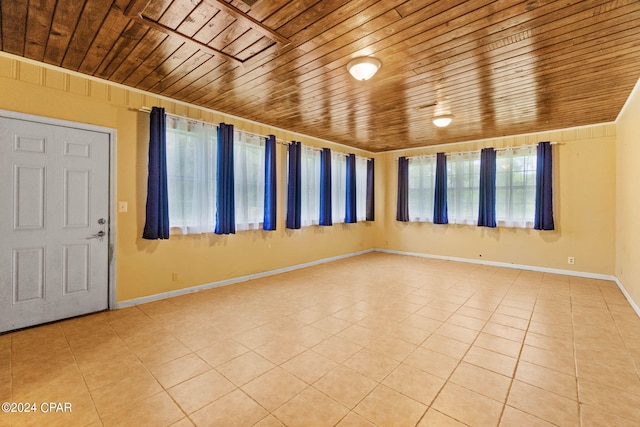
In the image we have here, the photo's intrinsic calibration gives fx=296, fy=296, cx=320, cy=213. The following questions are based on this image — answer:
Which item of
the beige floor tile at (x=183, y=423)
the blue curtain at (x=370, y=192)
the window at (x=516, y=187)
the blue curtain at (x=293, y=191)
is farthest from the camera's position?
the blue curtain at (x=370, y=192)

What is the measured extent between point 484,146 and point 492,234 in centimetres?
187

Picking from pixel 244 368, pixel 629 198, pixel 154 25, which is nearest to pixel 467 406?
pixel 244 368

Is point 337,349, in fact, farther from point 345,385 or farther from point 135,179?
point 135,179

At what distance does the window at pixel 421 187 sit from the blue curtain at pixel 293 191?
3.15 meters

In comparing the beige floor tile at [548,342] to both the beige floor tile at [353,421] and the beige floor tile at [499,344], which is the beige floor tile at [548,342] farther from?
the beige floor tile at [353,421]

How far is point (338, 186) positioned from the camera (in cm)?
676

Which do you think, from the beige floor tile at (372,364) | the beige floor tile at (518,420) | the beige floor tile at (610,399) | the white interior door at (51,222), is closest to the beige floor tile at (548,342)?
the beige floor tile at (610,399)

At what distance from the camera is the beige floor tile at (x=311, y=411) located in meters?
1.79

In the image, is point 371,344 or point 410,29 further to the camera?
point 371,344

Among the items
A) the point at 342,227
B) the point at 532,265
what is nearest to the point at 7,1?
the point at 342,227

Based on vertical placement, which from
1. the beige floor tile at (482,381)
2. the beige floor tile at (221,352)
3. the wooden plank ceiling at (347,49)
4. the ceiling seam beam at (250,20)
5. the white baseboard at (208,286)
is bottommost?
the beige floor tile at (482,381)

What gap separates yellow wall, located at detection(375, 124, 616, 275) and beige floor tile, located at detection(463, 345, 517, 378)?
4105mm

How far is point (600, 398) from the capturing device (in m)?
2.04

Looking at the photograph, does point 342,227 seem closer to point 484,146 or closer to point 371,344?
point 484,146
